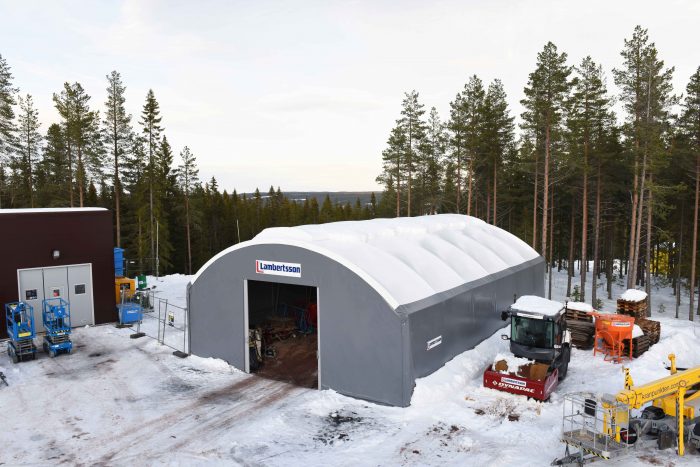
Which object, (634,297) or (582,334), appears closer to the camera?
(582,334)

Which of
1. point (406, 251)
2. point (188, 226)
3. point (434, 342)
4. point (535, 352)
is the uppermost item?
point (406, 251)

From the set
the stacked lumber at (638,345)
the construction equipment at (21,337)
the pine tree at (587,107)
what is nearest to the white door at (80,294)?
the construction equipment at (21,337)

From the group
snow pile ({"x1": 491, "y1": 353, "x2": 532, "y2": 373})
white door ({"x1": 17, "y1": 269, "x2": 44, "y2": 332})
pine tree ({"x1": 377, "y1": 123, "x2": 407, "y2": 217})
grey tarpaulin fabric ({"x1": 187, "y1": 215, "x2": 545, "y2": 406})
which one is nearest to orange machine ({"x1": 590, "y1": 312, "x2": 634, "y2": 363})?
grey tarpaulin fabric ({"x1": 187, "y1": 215, "x2": 545, "y2": 406})

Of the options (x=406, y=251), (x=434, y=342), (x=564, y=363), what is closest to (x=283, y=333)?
(x=406, y=251)

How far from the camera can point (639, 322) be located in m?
18.5

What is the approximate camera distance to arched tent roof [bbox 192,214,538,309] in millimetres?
13945

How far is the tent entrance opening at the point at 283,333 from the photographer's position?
15938mm

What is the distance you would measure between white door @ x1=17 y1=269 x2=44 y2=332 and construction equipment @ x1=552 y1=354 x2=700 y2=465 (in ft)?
68.0

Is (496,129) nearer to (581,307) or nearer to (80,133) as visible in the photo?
(581,307)

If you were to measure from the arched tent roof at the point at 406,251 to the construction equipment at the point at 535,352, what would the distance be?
260cm

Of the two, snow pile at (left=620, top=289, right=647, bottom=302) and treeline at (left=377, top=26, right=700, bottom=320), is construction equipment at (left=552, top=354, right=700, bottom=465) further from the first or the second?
treeline at (left=377, top=26, right=700, bottom=320)

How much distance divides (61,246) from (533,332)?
19.7 m

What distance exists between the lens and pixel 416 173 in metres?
45.4

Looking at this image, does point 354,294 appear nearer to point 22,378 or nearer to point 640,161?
point 22,378
